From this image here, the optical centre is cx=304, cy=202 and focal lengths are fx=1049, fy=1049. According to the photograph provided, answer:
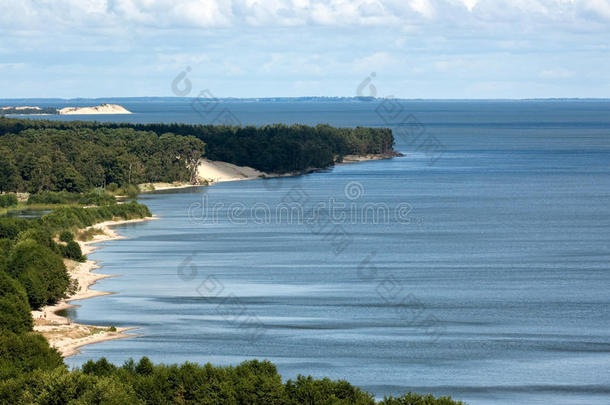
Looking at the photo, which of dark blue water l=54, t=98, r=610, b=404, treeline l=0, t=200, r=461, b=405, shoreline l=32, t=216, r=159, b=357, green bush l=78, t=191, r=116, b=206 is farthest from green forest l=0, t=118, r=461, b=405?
dark blue water l=54, t=98, r=610, b=404

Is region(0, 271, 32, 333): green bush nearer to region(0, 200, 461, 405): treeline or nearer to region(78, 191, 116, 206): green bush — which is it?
region(0, 200, 461, 405): treeline

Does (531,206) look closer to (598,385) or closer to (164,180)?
(164,180)

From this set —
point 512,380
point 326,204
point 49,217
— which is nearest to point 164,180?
point 326,204

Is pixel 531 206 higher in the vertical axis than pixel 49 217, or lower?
higher

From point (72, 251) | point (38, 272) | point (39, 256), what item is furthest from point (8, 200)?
point (38, 272)

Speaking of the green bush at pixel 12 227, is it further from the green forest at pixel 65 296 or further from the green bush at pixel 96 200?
the green bush at pixel 96 200
